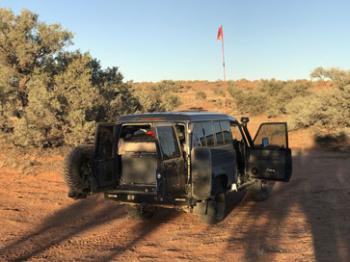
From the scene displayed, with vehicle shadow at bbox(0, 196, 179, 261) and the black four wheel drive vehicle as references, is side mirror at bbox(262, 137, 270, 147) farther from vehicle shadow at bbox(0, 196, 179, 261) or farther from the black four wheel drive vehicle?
vehicle shadow at bbox(0, 196, 179, 261)

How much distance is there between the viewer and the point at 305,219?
7.34 meters

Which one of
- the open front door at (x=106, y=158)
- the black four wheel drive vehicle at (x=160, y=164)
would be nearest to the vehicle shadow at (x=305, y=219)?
the black four wheel drive vehicle at (x=160, y=164)

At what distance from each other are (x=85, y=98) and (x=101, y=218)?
637 centimetres

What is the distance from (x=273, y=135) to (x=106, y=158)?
3.69m

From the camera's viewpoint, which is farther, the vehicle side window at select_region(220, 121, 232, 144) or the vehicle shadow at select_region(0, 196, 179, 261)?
the vehicle side window at select_region(220, 121, 232, 144)

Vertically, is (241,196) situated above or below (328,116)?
below

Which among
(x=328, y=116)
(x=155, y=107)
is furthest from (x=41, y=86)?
(x=328, y=116)

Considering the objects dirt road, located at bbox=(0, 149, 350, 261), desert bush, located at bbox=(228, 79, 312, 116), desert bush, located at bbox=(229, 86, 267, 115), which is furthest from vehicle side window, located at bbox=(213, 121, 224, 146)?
desert bush, located at bbox=(229, 86, 267, 115)

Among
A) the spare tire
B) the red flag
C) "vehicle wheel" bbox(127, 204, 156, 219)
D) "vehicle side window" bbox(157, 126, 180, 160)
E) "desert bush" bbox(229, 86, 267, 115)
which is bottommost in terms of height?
"vehicle wheel" bbox(127, 204, 156, 219)

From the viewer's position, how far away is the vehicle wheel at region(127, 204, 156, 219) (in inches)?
295

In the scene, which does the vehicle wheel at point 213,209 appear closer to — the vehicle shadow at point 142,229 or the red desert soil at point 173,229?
the red desert soil at point 173,229

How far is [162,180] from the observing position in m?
6.11

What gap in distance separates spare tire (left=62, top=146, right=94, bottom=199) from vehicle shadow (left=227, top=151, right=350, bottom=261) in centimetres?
264

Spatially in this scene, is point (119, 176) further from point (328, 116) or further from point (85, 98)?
point (328, 116)
